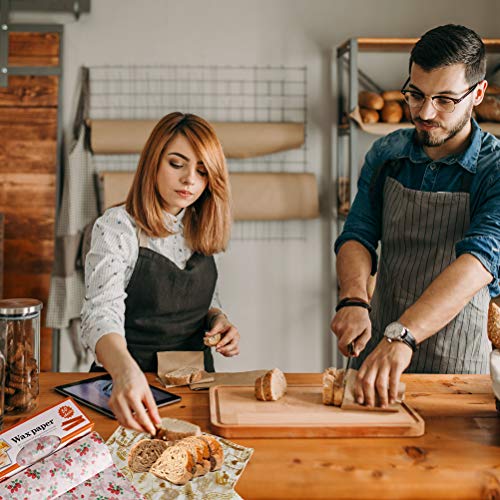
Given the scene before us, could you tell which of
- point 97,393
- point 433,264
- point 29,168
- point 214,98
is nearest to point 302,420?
point 97,393

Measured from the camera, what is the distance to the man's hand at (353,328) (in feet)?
4.99

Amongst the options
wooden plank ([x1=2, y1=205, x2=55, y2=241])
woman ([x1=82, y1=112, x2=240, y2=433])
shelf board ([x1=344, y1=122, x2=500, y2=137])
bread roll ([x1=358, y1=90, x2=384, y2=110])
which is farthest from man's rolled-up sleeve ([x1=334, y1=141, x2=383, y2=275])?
wooden plank ([x1=2, y1=205, x2=55, y2=241])

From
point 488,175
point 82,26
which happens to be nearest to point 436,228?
point 488,175

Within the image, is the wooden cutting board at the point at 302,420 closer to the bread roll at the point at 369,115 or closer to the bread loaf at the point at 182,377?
the bread loaf at the point at 182,377

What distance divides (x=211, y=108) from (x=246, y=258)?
0.77 metres

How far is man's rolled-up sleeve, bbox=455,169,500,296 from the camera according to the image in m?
1.52

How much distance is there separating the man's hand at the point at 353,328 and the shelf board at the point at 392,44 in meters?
1.77

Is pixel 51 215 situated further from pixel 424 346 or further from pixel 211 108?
pixel 424 346

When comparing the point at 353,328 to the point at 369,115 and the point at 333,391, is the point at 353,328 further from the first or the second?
the point at 369,115

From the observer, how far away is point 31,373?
52.3 inches

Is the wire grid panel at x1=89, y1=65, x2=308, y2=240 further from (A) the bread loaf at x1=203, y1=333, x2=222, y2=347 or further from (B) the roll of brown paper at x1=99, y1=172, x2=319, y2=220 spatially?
(A) the bread loaf at x1=203, y1=333, x2=222, y2=347

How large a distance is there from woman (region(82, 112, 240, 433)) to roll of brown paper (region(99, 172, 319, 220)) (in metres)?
1.15

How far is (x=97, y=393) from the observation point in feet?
4.70

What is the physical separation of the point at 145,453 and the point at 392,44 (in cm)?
248
